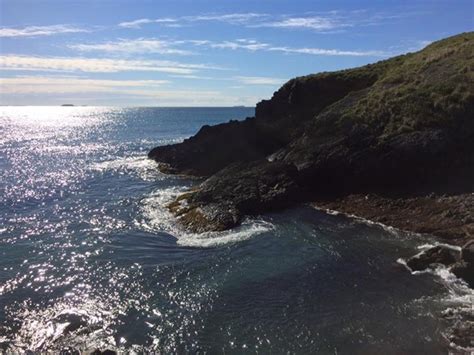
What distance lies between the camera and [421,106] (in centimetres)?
3756

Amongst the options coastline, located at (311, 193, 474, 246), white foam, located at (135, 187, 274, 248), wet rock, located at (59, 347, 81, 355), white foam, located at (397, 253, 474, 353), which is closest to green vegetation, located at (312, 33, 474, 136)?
coastline, located at (311, 193, 474, 246)

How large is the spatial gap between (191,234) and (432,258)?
15.6 m

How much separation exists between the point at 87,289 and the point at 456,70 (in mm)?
36963

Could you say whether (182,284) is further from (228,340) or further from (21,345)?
(21,345)

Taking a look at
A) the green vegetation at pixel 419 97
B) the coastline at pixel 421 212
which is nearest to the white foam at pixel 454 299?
the coastline at pixel 421 212

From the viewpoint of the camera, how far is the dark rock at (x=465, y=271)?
2073cm

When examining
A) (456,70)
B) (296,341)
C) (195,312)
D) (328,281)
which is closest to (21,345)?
(195,312)

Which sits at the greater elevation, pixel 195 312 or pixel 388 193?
pixel 388 193

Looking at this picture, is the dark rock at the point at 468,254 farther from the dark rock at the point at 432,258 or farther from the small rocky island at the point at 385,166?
the small rocky island at the point at 385,166

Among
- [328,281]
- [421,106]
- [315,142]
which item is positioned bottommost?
[328,281]

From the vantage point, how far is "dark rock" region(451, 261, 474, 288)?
20.7m

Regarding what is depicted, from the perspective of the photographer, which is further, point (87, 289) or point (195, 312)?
point (87, 289)

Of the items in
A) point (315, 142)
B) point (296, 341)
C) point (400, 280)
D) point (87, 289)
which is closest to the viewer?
point (296, 341)

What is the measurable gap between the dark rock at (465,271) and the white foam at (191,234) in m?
12.5
